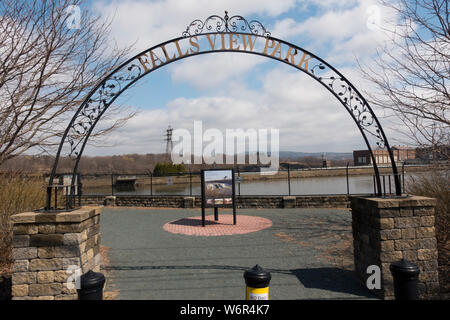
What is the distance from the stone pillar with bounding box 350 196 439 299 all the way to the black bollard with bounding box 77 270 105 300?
410 centimetres

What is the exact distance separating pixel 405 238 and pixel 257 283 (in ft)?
9.26

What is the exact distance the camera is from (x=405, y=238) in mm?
4418

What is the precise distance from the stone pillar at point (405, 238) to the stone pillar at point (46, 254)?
4633mm

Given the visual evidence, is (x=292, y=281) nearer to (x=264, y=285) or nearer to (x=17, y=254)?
(x=264, y=285)

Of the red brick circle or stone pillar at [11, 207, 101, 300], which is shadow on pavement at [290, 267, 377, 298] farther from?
stone pillar at [11, 207, 101, 300]

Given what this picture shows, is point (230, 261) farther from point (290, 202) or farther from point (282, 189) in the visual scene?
point (282, 189)

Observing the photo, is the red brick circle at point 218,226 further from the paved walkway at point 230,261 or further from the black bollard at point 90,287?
the black bollard at point 90,287

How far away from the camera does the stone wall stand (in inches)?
545

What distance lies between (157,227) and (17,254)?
6.19m

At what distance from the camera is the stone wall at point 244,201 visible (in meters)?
13.8

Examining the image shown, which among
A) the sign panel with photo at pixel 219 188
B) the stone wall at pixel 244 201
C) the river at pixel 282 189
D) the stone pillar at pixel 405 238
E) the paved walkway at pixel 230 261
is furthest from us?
the river at pixel 282 189

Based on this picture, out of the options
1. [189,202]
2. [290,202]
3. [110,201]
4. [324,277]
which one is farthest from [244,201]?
[324,277]

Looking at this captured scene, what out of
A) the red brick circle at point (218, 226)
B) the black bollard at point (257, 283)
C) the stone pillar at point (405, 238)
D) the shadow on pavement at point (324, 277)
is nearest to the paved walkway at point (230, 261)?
the shadow on pavement at point (324, 277)
